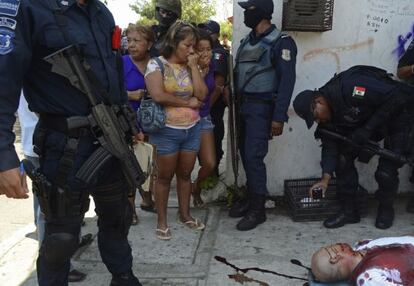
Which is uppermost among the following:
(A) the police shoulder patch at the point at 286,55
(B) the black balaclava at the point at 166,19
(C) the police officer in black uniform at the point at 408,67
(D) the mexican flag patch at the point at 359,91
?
(B) the black balaclava at the point at 166,19

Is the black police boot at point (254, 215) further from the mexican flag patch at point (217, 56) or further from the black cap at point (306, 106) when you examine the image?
the mexican flag patch at point (217, 56)

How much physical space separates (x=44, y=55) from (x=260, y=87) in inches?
80.0

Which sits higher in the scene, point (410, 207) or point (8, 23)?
point (8, 23)

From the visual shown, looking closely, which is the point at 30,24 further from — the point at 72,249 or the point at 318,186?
the point at 318,186

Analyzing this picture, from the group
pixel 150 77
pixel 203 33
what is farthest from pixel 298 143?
pixel 150 77

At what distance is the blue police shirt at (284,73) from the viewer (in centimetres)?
370

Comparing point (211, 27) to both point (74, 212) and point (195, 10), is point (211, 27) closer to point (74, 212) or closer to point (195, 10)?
point (74, 212)

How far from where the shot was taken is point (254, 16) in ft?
12.4

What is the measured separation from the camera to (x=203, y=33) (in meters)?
3.95

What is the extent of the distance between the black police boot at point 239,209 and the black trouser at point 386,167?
2.75 ft

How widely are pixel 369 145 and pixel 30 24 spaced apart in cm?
268

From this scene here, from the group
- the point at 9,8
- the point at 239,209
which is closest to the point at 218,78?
the point at 239,209

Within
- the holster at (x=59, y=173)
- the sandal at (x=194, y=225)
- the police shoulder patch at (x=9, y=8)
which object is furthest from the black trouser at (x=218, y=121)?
the police shoulder patch at (x=9, y=8)

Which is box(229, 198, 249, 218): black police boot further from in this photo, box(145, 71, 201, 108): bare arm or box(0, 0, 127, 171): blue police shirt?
box(0, 0, 127, 171): blue police shirt
